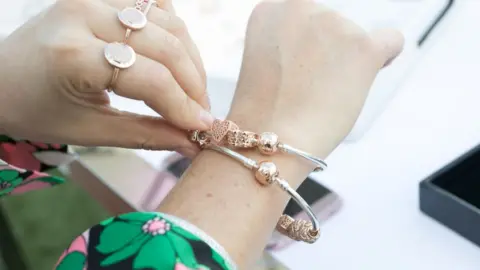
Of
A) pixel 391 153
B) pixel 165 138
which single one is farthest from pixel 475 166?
pixel 165 138

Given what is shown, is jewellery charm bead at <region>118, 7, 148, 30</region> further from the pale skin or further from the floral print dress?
the floral print dress

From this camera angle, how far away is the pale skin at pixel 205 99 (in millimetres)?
442

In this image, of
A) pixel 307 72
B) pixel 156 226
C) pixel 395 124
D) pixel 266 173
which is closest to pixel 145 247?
pixel 156 226

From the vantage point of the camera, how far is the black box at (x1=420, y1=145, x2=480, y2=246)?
19.6 inches

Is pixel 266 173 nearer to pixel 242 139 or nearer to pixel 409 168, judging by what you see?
pixel 242 139

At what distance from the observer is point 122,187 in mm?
676

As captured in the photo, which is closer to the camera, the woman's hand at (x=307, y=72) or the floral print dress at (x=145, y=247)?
the floral print dress at (x=145, y=247)

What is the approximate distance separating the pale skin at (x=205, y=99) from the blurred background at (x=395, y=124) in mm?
98

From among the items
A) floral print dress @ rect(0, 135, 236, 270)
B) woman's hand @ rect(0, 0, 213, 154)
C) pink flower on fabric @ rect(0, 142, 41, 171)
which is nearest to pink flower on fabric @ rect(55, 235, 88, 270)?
floral print dress @ rect(0, 135, 236, 270)

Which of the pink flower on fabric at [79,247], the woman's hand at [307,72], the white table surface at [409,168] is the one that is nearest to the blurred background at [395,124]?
the white table surface at [409,168]

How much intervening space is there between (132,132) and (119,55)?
3.7 inches

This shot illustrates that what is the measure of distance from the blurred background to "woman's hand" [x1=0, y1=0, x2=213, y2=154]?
178 mm

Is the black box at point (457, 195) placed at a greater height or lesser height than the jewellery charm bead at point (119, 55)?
lesser

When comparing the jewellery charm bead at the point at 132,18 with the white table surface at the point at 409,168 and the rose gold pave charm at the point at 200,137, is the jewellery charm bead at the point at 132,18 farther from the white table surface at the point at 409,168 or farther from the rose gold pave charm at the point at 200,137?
the white table surface at the point at 409,168
